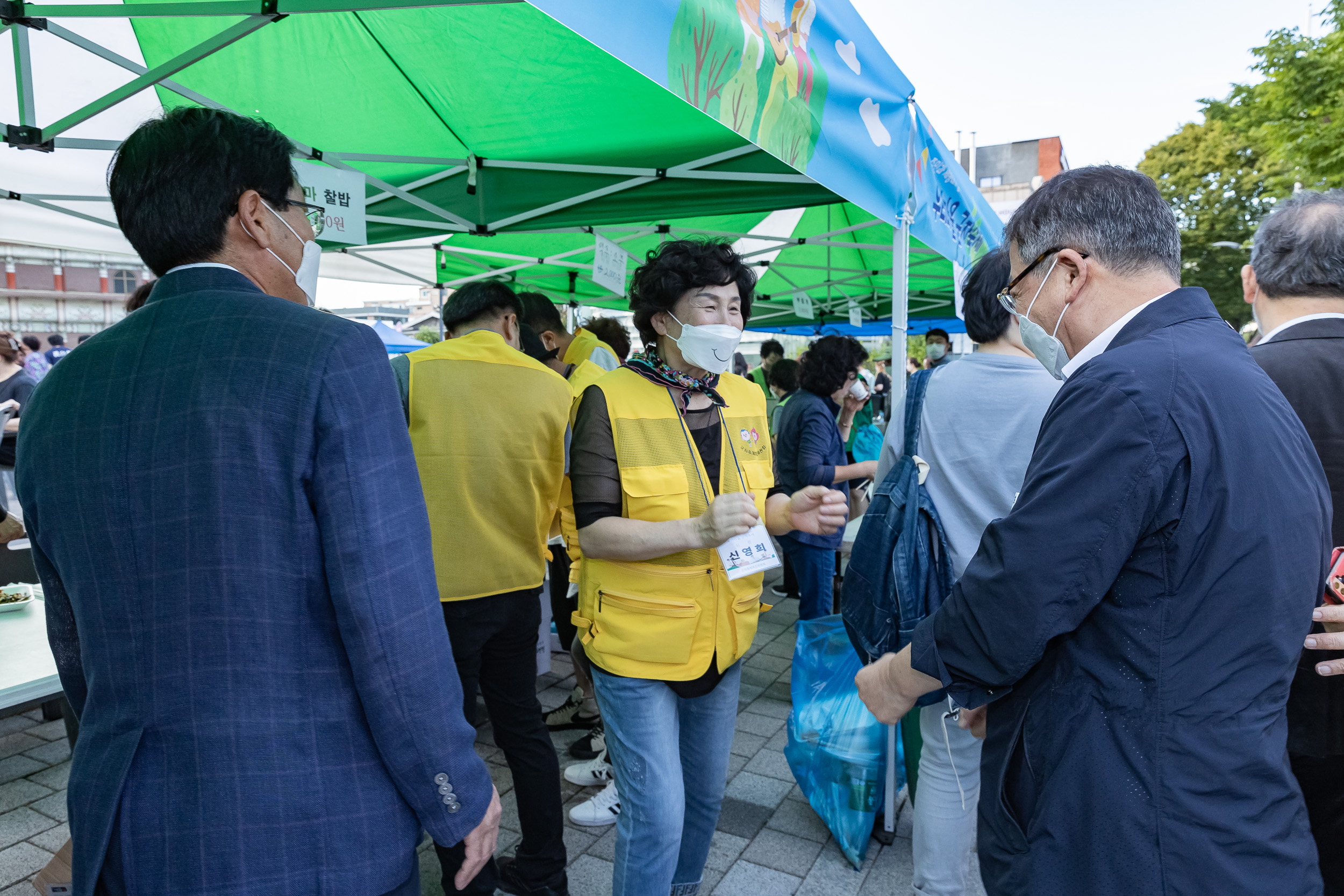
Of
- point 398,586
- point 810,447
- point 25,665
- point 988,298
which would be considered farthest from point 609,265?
point 398,586

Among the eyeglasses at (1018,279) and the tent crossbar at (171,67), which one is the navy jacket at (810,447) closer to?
the eyeglasses at (1018,279)

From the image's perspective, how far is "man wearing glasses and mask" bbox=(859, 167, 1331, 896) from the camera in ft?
3.43

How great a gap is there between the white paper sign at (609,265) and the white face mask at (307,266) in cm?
294

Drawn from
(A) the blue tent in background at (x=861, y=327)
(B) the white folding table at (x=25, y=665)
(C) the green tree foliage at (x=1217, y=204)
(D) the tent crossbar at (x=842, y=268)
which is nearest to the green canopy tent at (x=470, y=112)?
(B) the white folding table at (x=25, y=665)

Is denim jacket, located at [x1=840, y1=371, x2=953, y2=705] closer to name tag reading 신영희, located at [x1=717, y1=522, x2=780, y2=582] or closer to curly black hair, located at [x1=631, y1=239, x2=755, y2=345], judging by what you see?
name tag reading 신영희, located at [x1=717, y1=522, x2=780, y2=582]

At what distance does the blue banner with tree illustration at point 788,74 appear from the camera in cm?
123

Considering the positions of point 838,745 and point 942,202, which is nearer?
point 838,745

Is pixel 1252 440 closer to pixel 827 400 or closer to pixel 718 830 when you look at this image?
pixel 718 830

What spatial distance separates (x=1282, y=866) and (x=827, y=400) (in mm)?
3317

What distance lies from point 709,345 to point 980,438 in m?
0.78

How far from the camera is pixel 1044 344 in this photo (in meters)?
1.55

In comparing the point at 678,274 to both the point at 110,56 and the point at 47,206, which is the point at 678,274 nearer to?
the point at 110,56

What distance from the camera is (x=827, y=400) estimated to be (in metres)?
4.29

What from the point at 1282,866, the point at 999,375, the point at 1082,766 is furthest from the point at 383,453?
the point at 999,375
